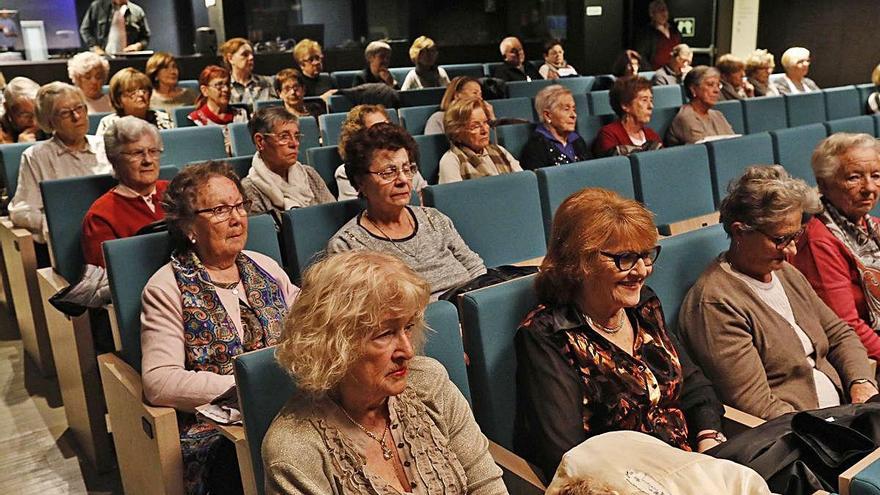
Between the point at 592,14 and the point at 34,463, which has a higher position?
the point at 592,14

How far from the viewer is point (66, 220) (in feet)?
9.85

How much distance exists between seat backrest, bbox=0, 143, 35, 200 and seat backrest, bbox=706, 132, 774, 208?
11.0 ft

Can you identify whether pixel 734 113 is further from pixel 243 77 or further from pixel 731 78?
pixel 243 77

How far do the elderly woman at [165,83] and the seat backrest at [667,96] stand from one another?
364 centimetres

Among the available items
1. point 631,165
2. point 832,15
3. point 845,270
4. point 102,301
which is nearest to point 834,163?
point 845,270

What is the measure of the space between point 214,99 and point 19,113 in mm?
1217

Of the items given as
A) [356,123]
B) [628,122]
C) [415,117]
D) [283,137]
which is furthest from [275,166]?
[628,122]

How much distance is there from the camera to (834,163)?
109 inches

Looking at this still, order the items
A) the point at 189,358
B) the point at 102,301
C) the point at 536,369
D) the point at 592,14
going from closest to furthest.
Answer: the point at 536,369 → the point at 189,358 → the point at 102,301 → the point at 592,14

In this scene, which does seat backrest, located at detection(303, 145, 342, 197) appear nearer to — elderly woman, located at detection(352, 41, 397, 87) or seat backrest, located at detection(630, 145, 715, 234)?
seat backrest, located at detection(630, 145, 715, 234)

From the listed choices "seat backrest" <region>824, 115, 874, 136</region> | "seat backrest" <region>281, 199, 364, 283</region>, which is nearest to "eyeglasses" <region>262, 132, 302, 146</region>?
"seat backrest" <region>281, 199, 364, 283</region>

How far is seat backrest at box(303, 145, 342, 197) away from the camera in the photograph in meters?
3.98

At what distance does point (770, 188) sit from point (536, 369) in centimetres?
90

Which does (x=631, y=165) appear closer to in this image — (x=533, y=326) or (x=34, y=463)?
(x=533, y=326)
